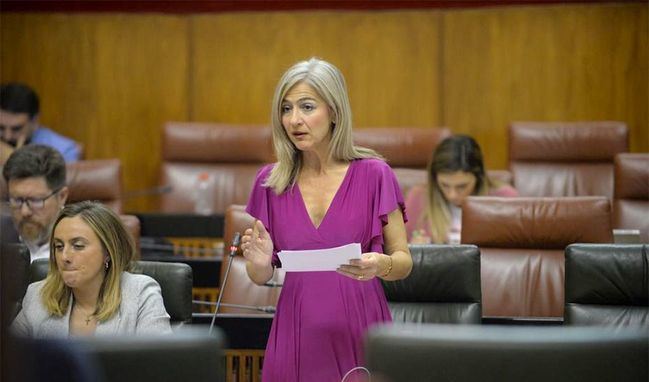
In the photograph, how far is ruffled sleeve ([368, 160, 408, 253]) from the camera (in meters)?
2.46

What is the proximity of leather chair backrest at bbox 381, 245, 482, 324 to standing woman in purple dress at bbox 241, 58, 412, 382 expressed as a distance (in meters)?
0.51

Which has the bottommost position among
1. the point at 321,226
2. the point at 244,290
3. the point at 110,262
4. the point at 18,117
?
the point at 244,290

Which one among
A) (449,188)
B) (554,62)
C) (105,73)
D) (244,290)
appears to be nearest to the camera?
(244,290)

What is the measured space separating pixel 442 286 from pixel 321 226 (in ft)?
2.26

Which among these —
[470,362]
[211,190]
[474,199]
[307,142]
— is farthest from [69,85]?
[470,362]

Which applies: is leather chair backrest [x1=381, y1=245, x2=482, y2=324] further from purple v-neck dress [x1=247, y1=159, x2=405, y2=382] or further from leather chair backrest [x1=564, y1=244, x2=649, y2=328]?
purple v-neck dress [x1=247, y1=159, x2=405, y2=382]

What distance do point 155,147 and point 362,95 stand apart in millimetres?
1320

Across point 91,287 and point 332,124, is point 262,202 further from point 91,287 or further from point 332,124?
point 91,287

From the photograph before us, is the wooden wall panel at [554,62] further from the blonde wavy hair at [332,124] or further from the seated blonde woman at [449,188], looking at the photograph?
the blonde wavy hair at [332,124]

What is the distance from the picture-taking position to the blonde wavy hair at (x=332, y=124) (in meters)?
2.49

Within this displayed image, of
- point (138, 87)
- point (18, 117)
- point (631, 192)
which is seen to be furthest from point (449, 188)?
point (138, 87)

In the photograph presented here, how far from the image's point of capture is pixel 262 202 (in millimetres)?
2551

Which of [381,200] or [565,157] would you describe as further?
[565,157]

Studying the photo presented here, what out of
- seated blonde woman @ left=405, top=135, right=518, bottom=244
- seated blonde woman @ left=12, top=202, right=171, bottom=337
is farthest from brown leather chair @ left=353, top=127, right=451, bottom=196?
seated blonde woman @ left=12, top=202, right=171, bottom=337
